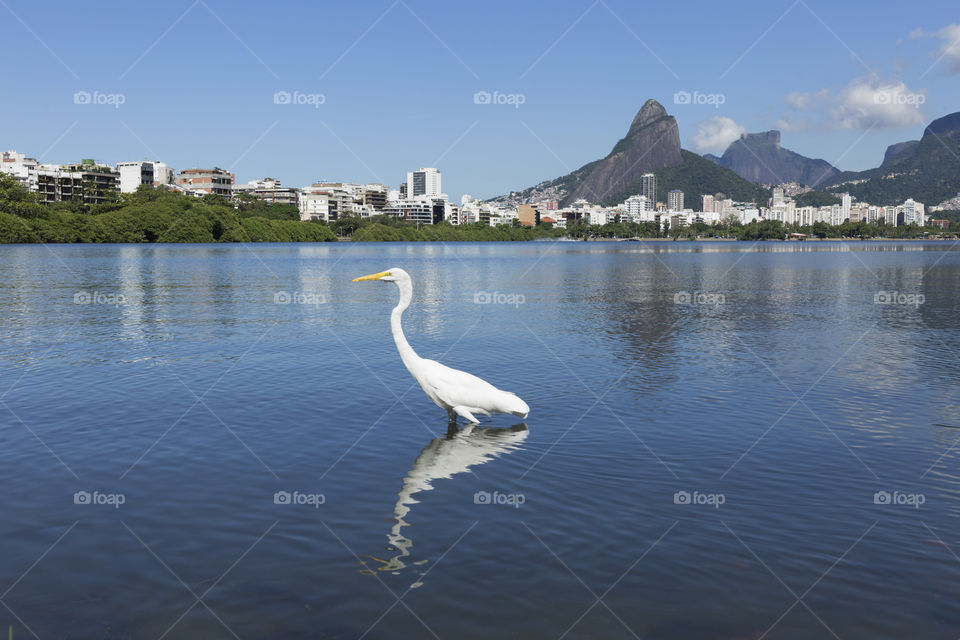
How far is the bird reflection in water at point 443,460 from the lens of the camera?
8.06 metres

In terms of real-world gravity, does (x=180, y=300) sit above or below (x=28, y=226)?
below

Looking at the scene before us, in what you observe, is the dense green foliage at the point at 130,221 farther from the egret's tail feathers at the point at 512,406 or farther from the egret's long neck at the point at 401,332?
the egret's tail feathers at the point at 512,406

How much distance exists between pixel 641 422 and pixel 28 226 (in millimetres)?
142165

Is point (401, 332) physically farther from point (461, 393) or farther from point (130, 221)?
point (130, 221)

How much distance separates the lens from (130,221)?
146500 millimetres

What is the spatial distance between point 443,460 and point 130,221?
15405 centimetres

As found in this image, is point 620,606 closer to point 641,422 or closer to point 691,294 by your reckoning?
point 641,422

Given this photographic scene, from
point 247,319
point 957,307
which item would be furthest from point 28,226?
point 957,307

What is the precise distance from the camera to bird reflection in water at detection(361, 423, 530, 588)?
26.5ft

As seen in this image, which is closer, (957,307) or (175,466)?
(175,466)

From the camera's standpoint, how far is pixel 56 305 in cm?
3462

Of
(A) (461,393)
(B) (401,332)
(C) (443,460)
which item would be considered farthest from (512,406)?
(B) (401,332)

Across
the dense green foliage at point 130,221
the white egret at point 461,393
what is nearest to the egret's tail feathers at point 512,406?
the white egret at point 461,393

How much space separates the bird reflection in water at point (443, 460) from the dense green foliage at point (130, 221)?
459 feet
